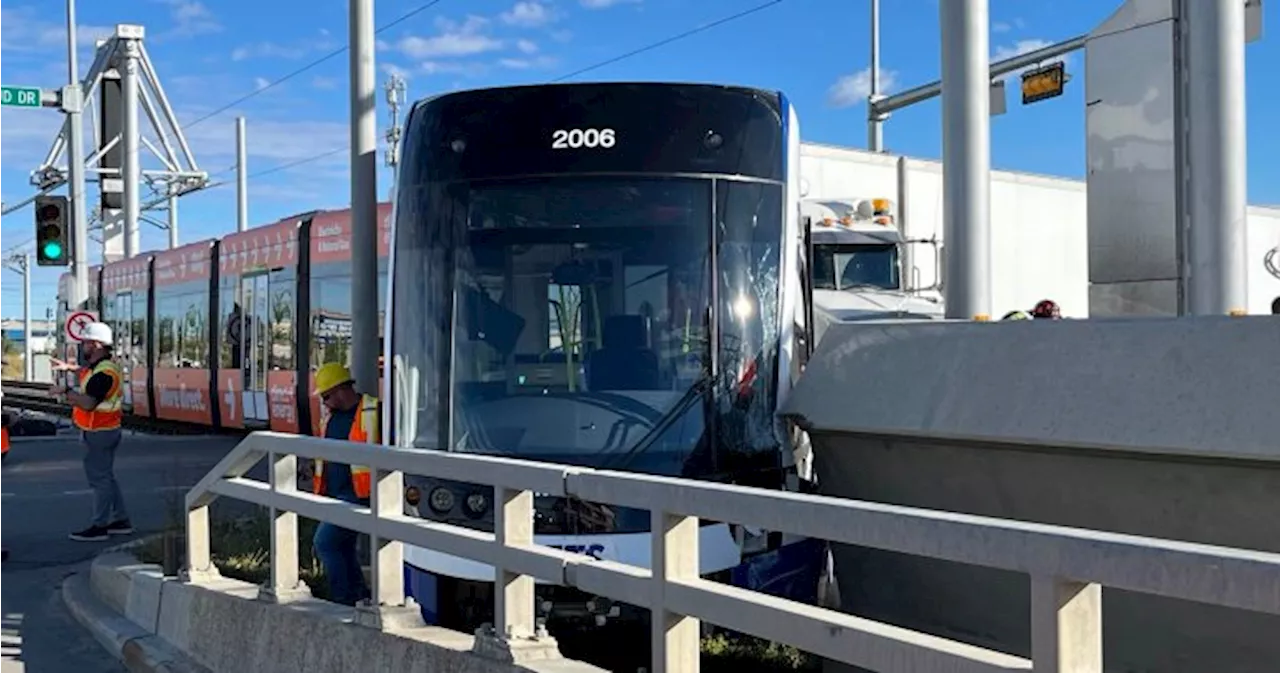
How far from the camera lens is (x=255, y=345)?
22219 millimetres

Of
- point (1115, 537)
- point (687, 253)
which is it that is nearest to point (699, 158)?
point (687, 253)

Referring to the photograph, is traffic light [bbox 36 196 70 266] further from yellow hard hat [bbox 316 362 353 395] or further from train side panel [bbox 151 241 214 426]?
yellow hard hat [bbox 316 362 353 395]

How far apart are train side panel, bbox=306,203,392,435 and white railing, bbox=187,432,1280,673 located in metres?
12.2

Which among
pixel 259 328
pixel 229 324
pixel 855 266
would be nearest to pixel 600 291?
pixel 855 266

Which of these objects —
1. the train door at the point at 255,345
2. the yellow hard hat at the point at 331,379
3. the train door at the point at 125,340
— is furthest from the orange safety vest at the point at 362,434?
the train door at the point at 125,340

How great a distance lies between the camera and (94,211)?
168 ft

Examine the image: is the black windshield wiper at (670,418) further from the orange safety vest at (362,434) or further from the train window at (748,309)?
the orange safety vest at (362,434)

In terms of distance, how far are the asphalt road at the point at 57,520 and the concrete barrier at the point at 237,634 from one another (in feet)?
0.75

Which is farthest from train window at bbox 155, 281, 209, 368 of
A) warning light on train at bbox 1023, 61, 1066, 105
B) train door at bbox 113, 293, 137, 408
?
warning light on train at bbox 1023, 61, 1066, 105

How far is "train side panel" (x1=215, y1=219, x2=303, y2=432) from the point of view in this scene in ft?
68.5

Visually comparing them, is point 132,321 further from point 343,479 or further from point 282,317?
point 343,479

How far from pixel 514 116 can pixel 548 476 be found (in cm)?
320

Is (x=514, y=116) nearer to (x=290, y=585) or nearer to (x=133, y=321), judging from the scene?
(x=290, y=585)

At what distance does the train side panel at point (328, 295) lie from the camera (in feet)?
62.2
